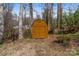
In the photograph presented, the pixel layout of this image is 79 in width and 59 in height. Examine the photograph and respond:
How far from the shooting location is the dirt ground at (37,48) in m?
1.41

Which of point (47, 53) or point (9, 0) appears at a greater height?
point (9, 0)

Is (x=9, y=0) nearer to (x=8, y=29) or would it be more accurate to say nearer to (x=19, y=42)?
(x=8, y=29)

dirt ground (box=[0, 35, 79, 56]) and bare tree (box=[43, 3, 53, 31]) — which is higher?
bare tree (box=[43, 3, 53, 31])

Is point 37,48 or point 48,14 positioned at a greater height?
point 48,14

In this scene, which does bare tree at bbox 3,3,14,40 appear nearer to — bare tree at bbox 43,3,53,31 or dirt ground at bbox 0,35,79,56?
dirt ground at bbox 0,35,79,56

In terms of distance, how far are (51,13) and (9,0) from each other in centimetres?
31

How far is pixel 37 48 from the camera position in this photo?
4.65 ft

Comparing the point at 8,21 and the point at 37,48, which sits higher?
the point at 8,21

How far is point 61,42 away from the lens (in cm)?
142

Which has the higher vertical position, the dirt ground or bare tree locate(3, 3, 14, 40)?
bare tree locate(3, 3, 14, 40)

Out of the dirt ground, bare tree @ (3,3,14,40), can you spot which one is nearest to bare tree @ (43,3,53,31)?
the dirt ground

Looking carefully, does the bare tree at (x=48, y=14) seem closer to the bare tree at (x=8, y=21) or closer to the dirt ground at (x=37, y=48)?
the dirt ground at (x=37, y=48)

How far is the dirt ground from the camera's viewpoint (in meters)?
1.41

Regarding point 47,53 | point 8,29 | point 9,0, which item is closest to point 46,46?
point 47,53
